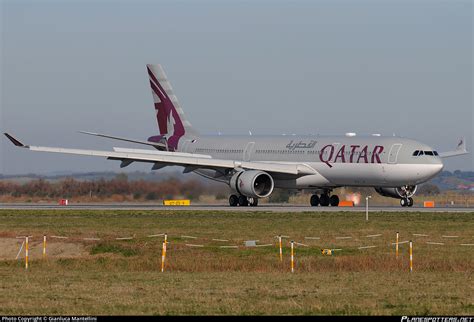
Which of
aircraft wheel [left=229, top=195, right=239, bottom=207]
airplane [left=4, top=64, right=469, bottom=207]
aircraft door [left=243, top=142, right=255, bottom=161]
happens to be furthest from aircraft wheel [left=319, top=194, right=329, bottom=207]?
aircraft door [left=243, top=142, right=255, bottom=161]

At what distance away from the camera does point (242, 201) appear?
67.4 metres

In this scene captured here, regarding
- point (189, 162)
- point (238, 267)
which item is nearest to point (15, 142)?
point (189, 162)

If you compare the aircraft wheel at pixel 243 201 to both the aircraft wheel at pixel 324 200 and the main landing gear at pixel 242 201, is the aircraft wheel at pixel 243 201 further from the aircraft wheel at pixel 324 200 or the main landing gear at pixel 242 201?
the aircraft wheel at pixel 324 200

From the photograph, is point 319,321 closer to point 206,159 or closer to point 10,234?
point 10,234

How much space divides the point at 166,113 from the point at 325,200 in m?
15.6

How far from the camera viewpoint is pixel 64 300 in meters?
22.1

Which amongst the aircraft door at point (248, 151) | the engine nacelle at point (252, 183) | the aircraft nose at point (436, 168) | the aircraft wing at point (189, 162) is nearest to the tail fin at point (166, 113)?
the aircraft door at point (248, 151)

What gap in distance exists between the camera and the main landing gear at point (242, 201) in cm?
6695

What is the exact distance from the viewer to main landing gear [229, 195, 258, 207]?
66.9 m

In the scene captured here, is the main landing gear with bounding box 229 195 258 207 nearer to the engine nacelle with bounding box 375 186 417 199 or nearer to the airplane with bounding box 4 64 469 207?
the airplane with bounding box 4 64 469 207

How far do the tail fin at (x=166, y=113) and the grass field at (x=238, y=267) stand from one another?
2241 cm

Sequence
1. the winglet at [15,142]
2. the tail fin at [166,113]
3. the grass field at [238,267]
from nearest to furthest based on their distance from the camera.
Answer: the grass field at [238,267], the winglet at [15,142], the tail fin at [166,113]

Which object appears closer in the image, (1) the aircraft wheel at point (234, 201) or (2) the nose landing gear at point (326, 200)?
(1) the aircraft wheel at point (234, 201)

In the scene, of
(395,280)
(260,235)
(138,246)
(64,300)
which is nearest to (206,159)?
(260,235)
